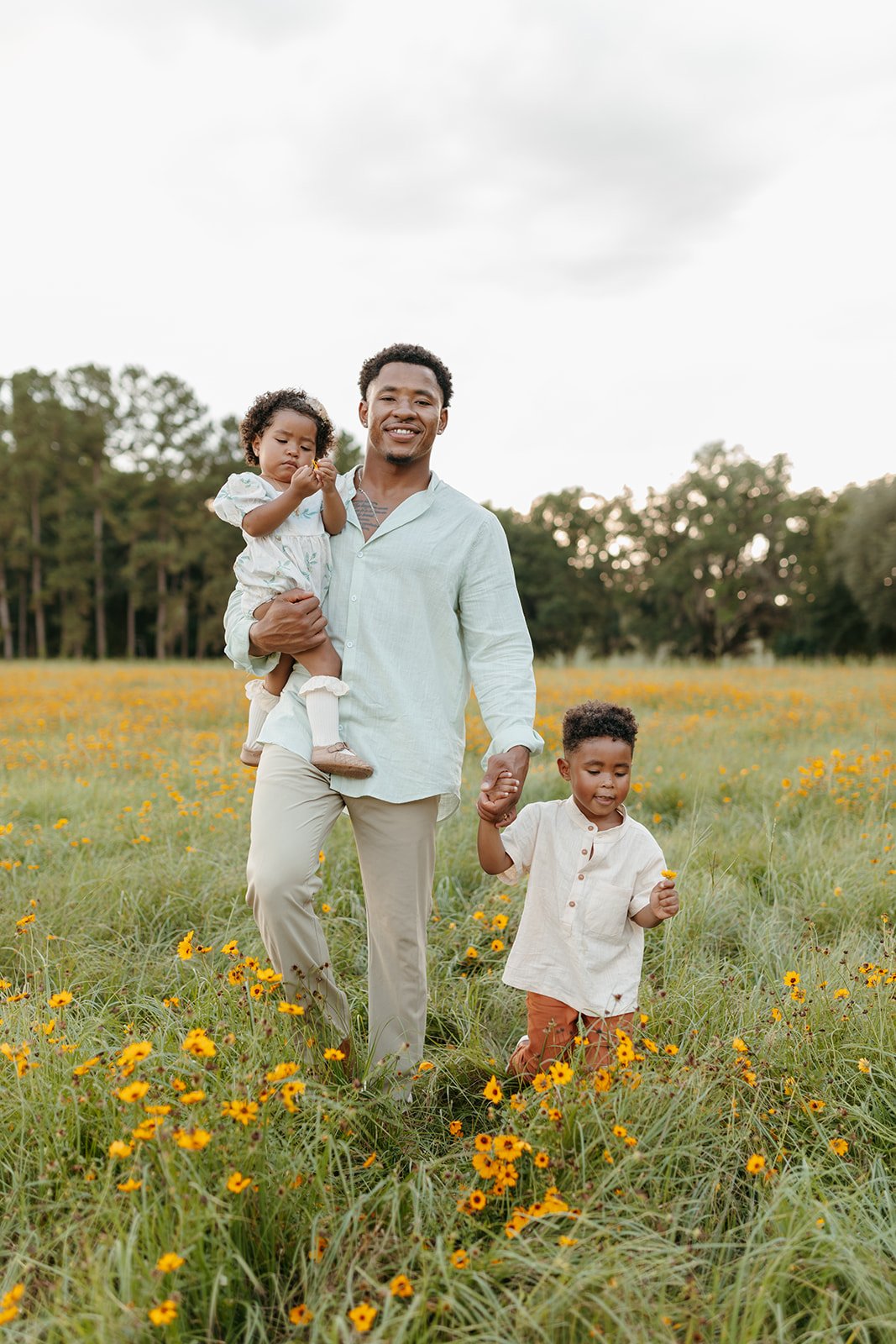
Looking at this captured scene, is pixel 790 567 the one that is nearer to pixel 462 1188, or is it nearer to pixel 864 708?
pixel 864 708

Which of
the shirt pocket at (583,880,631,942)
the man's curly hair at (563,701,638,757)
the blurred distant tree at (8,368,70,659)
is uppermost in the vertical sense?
the blurred distant tree at (8,368,70,659)

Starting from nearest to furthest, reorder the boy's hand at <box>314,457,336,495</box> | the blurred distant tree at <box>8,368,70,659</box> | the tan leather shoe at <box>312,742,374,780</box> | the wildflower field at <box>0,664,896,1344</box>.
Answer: the wildflower field at <box>0,664,896,1344</box>
the tan leather shoe at <box>312,742,374,780</box>
the boy's hand at <box>314,457,336,495</box>
the blurred distant tree at <box>8,368,70,659</box>

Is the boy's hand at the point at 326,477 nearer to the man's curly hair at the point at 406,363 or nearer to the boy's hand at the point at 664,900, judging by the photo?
the man's curly hair at the point at 406,363

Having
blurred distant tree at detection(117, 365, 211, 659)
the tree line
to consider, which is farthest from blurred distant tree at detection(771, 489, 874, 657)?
blurred distant tree at detection(117, 365, 211, 659)

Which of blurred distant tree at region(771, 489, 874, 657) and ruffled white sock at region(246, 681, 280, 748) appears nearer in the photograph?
ruffled white sock at region(246, 681, 280, 748)

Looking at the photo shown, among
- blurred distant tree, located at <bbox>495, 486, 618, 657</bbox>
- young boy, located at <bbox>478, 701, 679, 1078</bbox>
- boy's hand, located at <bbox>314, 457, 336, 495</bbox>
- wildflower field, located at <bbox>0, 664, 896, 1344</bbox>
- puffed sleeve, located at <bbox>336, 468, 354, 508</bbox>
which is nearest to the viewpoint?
wildflower field, located at <bbox>0, 664, 896, 1344</bbox>

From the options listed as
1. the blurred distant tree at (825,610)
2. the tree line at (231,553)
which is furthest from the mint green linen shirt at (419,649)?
the blurred distant tree at (825,610)

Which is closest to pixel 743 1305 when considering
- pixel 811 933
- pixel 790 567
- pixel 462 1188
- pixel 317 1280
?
pixel 462 1188

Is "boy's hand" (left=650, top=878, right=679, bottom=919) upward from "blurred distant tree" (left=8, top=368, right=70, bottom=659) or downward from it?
downward

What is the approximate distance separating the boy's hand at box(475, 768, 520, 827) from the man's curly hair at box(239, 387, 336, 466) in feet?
4.94

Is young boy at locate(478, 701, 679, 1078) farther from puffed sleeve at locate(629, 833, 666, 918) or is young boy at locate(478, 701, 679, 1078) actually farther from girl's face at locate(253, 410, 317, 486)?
girl's face at locate(253, 410, 317, 486)

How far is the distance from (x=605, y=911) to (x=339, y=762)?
0.97m

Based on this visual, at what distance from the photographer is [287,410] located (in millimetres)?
3375

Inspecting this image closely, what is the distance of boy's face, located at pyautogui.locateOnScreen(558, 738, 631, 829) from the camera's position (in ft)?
9.52
